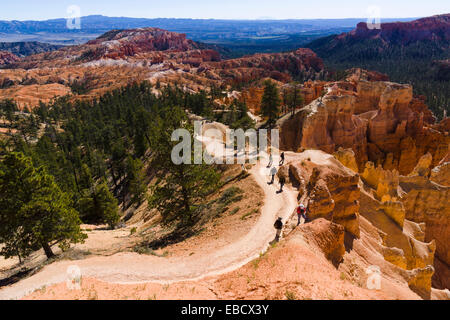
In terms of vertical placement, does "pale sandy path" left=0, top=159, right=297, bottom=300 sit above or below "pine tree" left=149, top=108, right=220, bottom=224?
below

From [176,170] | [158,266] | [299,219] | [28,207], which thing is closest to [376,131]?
[299,219]

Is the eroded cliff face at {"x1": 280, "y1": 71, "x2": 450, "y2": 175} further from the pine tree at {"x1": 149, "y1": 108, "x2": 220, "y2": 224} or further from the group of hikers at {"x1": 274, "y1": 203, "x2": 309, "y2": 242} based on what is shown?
the group of hikers at {"x1": 274, "y1": 203, "x2": 309, "y2": 242}

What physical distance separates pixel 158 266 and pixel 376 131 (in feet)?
177

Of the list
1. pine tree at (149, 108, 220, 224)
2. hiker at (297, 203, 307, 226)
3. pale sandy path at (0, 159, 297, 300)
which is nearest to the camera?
pale sandy path at (0, 159, 297, 300)

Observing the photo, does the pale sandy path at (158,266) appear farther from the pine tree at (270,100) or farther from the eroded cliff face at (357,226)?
the pine tree at (270,100)

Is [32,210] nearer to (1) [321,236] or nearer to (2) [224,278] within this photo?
(2) [224,278]

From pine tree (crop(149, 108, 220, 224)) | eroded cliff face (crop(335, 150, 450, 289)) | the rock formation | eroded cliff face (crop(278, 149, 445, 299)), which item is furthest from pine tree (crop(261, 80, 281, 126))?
the rock formation

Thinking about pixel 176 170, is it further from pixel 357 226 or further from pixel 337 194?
pixel 357 226

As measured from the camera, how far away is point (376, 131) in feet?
185

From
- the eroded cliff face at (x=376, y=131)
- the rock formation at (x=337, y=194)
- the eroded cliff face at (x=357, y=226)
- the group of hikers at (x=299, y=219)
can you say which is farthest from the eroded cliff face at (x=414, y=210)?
the eroded cliff face at (x=376, y=131)

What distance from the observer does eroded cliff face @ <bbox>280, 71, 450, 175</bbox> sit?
52.1 meters

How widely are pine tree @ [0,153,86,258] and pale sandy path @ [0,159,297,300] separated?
153 inches

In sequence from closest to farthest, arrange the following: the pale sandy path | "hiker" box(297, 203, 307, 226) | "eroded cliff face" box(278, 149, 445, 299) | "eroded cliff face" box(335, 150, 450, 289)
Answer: the pale sandy path, "eroded cliff face" box(278, 149, 445, 299), "hiker" box(297, 203, 307, 226), "eroded cliff face" box(335, 150, 450, 289)
